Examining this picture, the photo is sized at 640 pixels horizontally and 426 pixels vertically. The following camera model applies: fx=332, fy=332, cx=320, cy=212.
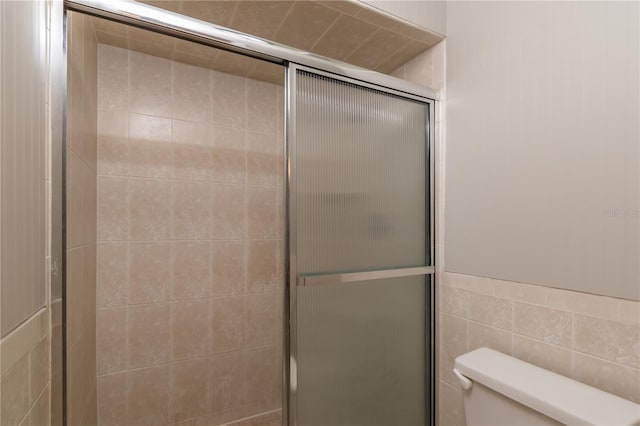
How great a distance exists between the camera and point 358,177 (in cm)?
127

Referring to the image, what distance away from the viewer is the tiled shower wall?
65.1 inches

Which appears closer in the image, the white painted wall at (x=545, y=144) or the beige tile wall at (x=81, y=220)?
the white painted wall at (x=545, y=144)

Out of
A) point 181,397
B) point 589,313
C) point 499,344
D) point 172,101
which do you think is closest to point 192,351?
point 181,397

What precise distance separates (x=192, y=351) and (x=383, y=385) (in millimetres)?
1072

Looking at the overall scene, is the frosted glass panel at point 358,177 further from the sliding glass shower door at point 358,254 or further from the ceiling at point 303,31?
the ceiling at point 303,31

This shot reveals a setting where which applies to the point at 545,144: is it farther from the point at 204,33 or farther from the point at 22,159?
the point at 22,159

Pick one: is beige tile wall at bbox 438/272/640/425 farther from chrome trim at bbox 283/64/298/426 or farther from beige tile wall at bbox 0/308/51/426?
beige tile wall at bbox 0/308/51/426

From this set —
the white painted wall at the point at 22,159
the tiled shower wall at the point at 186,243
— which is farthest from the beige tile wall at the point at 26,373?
the tiled shower wall at the point at 186,243

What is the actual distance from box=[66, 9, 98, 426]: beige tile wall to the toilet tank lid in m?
1.24

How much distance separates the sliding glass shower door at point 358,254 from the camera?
3.76ft

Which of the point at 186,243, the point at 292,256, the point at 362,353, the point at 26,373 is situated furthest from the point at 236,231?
the point at 26,373

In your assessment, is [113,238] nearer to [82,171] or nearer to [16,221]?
[82,171]

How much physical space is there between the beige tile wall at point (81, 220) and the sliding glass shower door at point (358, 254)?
0.71m

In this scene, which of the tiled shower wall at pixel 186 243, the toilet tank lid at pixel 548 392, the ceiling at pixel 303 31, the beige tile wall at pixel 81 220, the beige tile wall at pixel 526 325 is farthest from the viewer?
the tiled shower wall at pixel 186 243
